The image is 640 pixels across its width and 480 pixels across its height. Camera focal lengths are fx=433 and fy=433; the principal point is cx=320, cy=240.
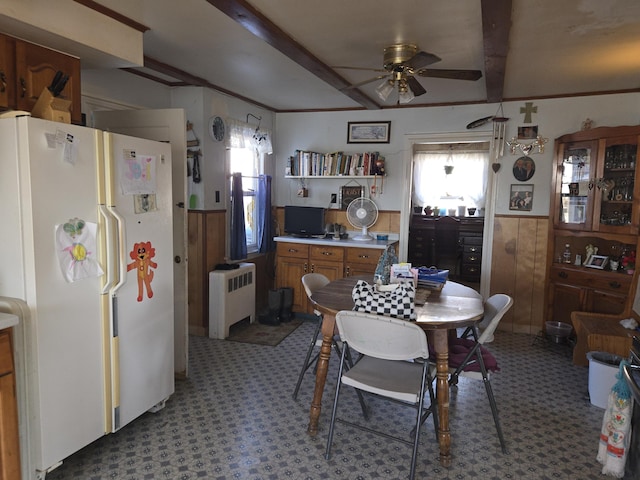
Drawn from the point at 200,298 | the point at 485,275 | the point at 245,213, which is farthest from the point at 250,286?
the point at 485,275

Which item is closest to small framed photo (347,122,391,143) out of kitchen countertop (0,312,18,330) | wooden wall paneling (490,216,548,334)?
wooden wall paneling (490,216,548,334)

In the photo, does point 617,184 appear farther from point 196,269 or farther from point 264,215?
point 196,269

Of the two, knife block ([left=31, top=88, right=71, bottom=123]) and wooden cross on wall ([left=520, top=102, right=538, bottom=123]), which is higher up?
wooden cross on wall ([left=520, top=102, right=538, bottom=123])

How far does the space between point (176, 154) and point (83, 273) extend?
3.67 feet

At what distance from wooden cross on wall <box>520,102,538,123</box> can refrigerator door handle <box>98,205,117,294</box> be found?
3839 millimetres

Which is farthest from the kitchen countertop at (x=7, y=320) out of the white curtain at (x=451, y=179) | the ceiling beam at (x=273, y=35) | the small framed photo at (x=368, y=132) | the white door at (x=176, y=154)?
the white curtain at (x=451, y=179)

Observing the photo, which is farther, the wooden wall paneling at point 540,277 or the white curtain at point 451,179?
the white curtain at point 451,179

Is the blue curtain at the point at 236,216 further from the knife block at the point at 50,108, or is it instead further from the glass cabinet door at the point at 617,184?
the glass cabinet door at the point at 617,184

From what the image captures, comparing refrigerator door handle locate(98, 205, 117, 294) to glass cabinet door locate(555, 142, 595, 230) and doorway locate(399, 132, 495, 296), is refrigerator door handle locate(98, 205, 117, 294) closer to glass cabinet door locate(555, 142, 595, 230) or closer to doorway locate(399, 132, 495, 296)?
glass cabinet door locate(555, 142, 595, 230)

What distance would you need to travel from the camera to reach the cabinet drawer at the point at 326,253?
4473 mm

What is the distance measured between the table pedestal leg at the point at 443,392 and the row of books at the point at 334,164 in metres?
2.75

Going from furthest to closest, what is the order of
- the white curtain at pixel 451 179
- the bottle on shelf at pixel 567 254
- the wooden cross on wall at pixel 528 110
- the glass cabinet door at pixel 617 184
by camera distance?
the white curtain at pixel 451 179 < the wooden cross on wall at pixel 528 110 < the bottle on shelf at pixel 567 254 < the glass cabinet door at pixel 617 184

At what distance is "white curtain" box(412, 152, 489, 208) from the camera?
7340 mm

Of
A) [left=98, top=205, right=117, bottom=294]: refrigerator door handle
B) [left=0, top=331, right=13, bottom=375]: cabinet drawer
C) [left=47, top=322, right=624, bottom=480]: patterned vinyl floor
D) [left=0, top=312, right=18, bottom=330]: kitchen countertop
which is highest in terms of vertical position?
[left=98, top=205, right=117, bottom=294]: refrigerator door handle
